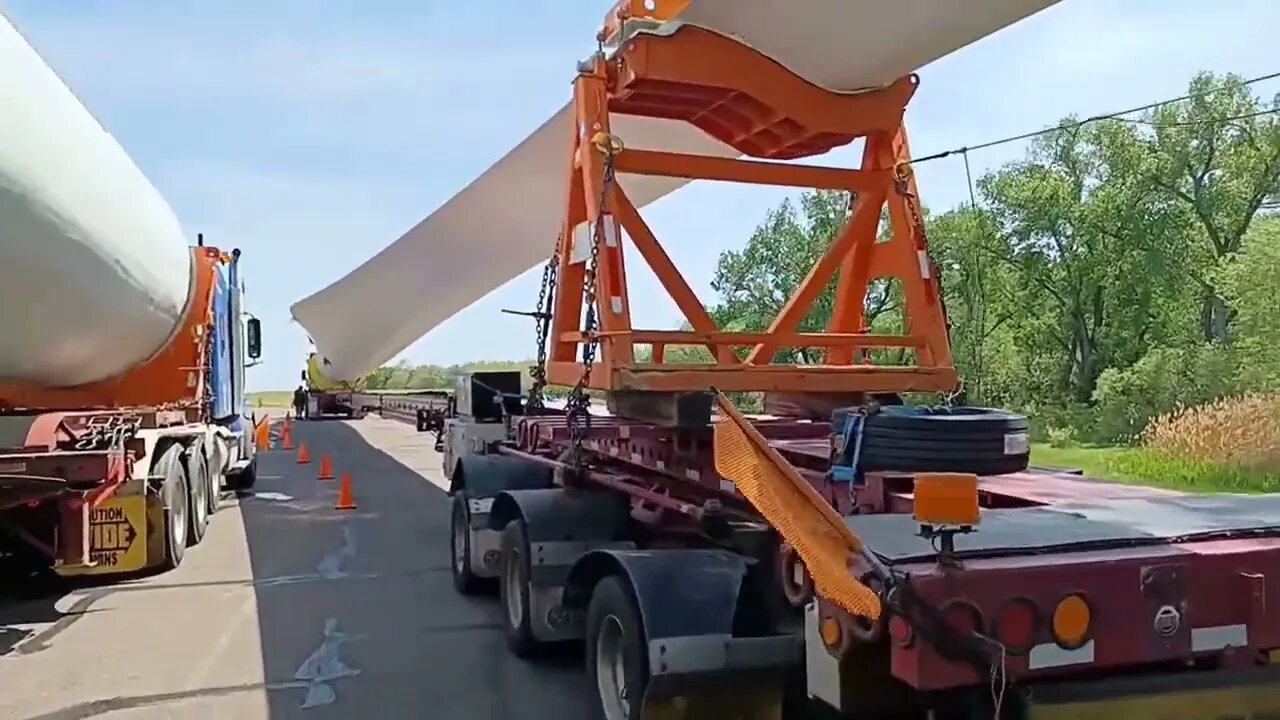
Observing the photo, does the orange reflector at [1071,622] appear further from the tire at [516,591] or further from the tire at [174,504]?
the tire at [174,504]

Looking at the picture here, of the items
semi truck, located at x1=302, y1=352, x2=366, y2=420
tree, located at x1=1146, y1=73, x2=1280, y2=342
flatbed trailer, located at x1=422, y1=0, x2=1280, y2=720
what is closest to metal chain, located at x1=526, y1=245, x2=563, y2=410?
→ flatbed trailer, located at x1=422, y1=0, x2=1280, y2=720

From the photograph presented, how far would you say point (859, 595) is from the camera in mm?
3006

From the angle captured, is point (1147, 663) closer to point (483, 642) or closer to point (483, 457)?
point (483, 642)

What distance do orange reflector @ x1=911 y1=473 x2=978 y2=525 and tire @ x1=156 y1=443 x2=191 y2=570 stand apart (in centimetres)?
767

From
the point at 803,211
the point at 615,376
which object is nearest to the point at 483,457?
the point at 615,376

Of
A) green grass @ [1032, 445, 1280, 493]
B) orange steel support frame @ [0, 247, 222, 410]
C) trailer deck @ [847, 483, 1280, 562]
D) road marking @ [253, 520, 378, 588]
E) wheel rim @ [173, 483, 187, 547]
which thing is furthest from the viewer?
green grass @ [1032, 445, 1280, 493]

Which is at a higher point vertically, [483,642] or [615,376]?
[615,376]

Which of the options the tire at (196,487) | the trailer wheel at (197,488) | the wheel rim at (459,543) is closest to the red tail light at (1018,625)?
the wheel rim at (459,543)

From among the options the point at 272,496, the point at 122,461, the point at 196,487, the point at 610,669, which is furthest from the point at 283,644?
the point at 272,496

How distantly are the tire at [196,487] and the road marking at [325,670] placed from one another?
12.8ft

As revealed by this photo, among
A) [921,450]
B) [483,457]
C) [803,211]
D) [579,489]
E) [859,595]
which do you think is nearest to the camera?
[859,595]

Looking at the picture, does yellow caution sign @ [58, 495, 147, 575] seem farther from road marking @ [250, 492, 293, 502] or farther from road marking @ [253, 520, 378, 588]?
road marking @ [250, 492, 293, 502]

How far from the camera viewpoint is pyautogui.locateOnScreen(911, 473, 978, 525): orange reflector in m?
2.91

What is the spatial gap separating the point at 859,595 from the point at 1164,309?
2946 centimetres
